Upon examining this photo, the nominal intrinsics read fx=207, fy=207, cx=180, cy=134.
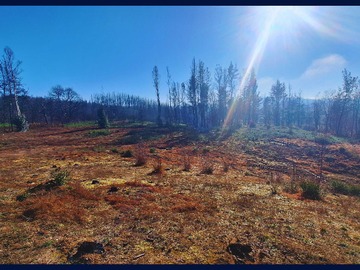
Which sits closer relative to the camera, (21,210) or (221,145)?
(21,210)

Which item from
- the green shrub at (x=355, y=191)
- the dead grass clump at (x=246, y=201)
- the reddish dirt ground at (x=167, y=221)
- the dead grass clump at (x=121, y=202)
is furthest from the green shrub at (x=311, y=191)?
the dead grass clump at (x=121, y=202)

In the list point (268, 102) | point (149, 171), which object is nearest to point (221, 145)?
point (149, 171)

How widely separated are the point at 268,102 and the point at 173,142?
57123 mm

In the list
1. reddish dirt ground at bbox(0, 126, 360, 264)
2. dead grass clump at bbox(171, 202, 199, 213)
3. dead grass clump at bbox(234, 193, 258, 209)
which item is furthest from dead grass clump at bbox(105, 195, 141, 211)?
dead grass clump at bbox(234, 193, 258, 209)

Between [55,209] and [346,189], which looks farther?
[346,189]

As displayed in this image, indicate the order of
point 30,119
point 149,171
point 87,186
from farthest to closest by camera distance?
point 30,119 → point 149,171 → point 87,186

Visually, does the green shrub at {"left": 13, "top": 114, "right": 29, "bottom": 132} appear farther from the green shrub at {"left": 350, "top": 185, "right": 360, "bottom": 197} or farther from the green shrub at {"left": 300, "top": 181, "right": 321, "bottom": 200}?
the green shrub at {"left": 350, "top": 185, "right": 360, "bottom": 197}

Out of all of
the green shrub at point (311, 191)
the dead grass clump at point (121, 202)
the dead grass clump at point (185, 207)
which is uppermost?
the dead grass clump at point (121, 202)

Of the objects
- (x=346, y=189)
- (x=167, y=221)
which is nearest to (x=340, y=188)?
(x=346, y=189)

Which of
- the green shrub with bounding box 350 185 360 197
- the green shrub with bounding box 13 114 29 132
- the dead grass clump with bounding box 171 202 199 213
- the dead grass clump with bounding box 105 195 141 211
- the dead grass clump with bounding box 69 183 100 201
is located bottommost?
the green shrub with bounding box 350 185 360 197

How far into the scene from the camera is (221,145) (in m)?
25.8

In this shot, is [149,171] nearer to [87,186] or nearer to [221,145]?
[87,186]

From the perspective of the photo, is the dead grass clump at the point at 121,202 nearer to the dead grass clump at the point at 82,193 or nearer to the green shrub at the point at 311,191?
the dead grass clump at the point at 82,193

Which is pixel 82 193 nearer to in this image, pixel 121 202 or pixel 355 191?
pixel 121 202
